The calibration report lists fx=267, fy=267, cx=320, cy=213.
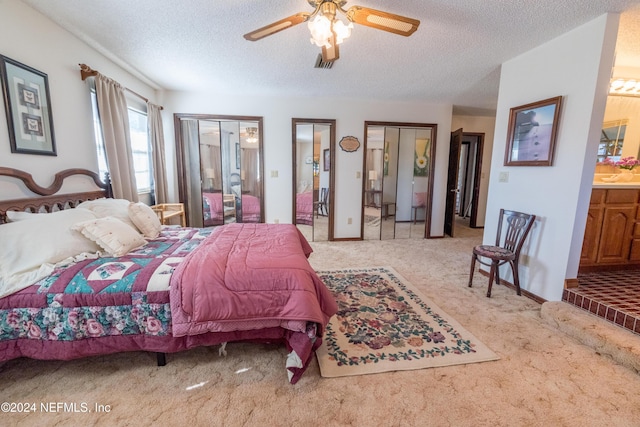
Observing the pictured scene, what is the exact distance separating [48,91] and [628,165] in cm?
567

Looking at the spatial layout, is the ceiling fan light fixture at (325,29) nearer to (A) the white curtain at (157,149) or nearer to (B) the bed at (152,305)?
(B) the bed at (152,305)

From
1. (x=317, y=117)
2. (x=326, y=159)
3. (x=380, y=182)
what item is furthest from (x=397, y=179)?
(x=317, y=117)

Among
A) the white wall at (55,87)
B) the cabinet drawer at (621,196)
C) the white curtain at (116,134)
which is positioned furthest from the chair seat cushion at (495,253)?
the white wall at (55,87)

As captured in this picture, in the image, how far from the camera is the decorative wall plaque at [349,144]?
447 cm

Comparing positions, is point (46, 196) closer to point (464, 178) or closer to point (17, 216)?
point (17, 216)

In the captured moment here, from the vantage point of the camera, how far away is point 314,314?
5.04 feet

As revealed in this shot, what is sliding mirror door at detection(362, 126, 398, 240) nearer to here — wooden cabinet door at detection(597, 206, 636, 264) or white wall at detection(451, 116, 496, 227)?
white wall at detection(451, 116, 496, 227)

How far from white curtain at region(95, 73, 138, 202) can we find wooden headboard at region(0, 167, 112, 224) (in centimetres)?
19

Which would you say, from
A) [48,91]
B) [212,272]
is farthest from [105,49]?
[212,272]

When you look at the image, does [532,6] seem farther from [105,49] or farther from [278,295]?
[105,49]

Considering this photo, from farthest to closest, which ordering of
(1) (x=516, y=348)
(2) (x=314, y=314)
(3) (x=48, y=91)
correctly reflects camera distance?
(3) (x=48, y=91) < (1) (x=516, y=348) < (2) (x=314, y=314)

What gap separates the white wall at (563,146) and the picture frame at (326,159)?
8.21 feet

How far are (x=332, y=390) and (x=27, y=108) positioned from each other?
→ 298 cm

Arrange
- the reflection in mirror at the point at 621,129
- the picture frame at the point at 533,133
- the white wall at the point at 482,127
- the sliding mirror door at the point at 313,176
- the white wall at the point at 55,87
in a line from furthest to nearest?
1. the white wall at the point at 482,127
2. the sliding mirror door at the point at 313,176
3. the reflection in mirror at the point at 621,129
4. the picture frame at the point at 533,133
5. the white wall at the point at 55,87
